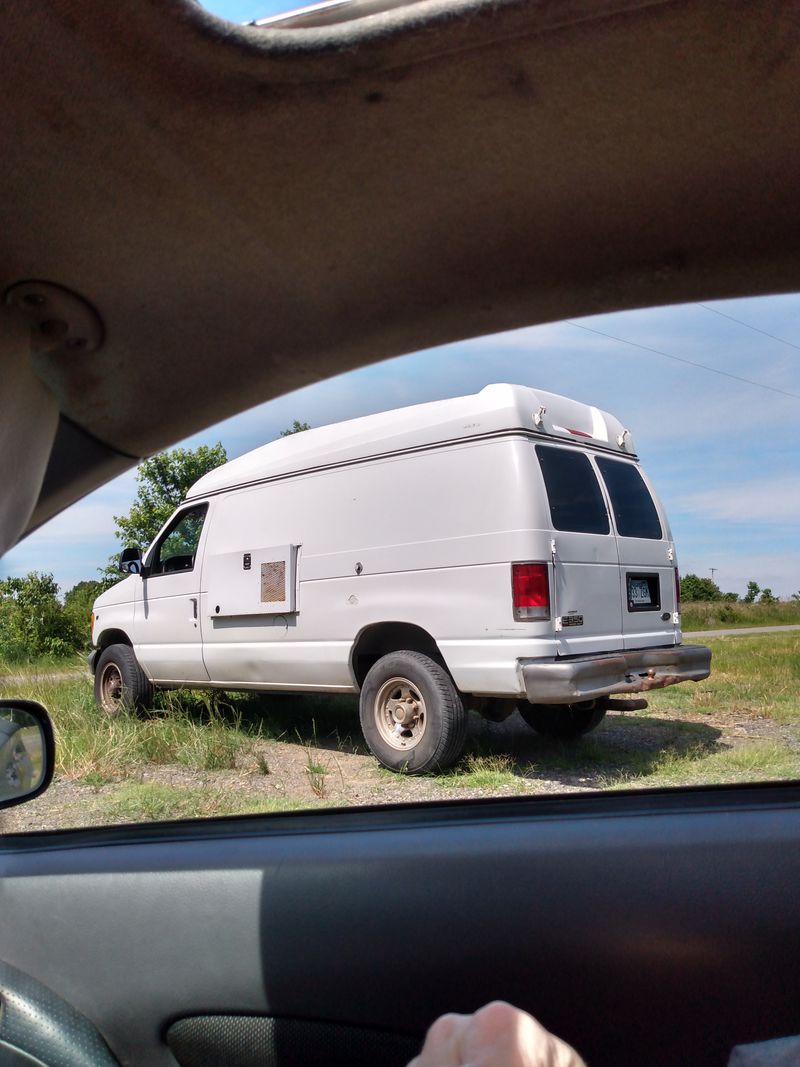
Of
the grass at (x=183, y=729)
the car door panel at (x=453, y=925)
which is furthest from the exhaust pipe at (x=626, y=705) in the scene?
the car door panel at (x=453, y=925)

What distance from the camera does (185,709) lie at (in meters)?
5.54

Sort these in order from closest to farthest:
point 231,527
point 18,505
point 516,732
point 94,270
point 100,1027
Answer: point 94,270, point 18,505, point 100,1027, point 516,732, point 231,527

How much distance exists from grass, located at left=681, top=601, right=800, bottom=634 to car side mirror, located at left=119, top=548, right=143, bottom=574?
3541 millimetres

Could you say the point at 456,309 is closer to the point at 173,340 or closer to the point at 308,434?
the point at 173,340

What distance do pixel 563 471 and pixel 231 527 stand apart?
2.19 m

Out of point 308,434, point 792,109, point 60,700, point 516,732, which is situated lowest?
point 516,732

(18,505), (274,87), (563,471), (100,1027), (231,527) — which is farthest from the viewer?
(231,527)

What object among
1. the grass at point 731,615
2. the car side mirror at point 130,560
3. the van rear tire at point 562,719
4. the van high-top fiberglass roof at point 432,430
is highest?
the van high-top fiberglass roof at point 432,430

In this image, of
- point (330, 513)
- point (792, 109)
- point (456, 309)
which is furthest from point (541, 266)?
point (330, 513)

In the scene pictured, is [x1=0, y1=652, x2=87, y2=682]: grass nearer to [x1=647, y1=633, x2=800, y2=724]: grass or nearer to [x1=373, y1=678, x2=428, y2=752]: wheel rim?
[x1=373, y1=678, x2=428, y2=752]: wheel rim

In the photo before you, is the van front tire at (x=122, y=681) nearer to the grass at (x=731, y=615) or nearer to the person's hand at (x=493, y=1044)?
the grass at (x=731, y=615)

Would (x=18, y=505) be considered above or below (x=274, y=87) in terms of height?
below

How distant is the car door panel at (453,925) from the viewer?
1305 millimetres

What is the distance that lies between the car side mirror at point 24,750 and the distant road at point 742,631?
3455 mm
